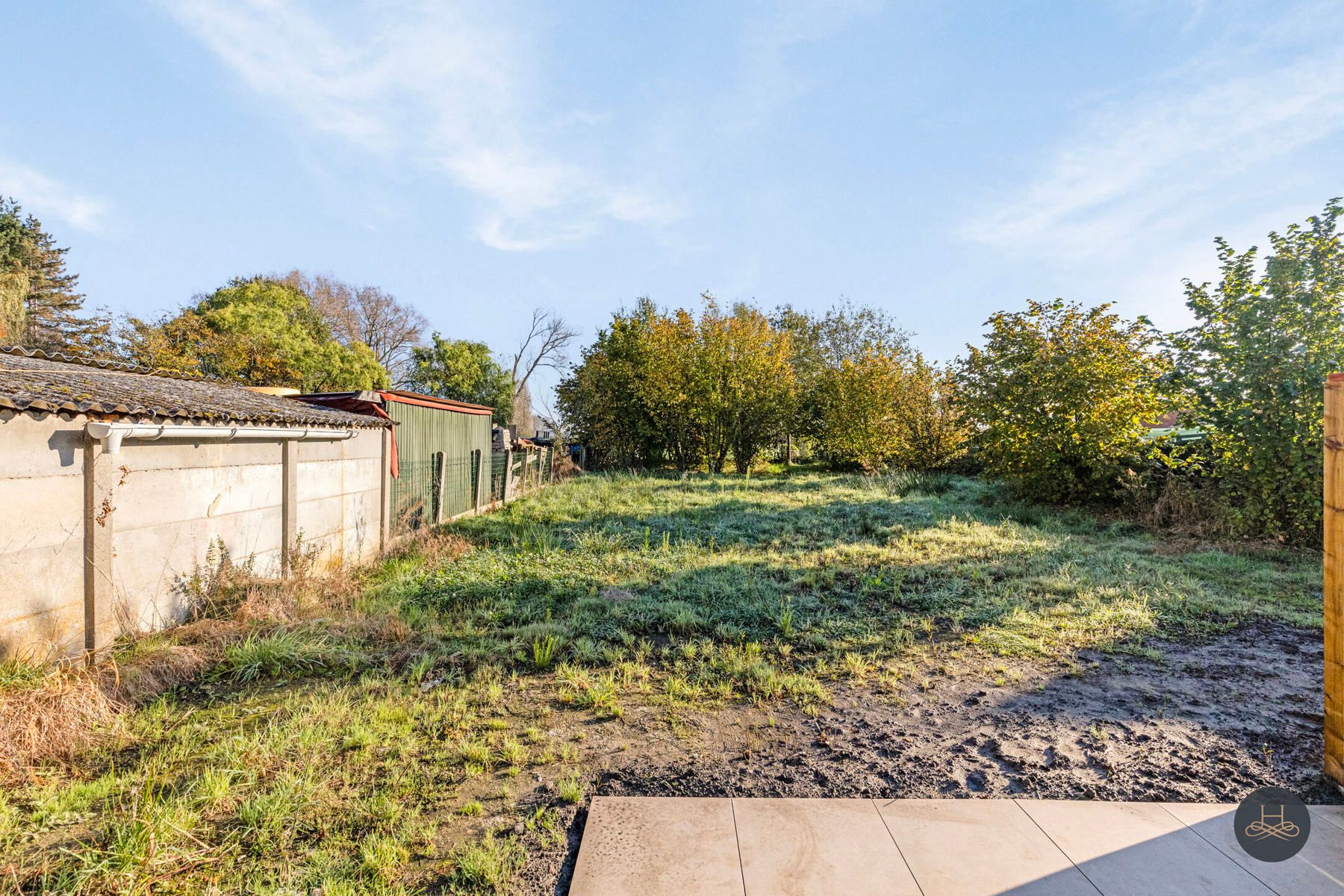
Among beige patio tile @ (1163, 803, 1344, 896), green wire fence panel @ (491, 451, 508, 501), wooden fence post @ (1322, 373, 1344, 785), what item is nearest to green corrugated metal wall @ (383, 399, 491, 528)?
green wire fence panel @ (491, 451, 508, 501)

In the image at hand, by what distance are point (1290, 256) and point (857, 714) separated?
9.71 metres

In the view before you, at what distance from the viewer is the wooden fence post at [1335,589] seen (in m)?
2.62

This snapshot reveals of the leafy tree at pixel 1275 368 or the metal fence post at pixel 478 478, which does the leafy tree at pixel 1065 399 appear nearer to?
the leafy tree at pixel 1275 368

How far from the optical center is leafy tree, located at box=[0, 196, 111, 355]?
1728cm

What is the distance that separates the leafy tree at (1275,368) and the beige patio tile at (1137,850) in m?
8.40

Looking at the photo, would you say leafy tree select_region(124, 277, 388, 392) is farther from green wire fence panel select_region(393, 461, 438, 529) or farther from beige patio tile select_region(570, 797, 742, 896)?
beige patio tile select_region(570, 797, 742, 896)

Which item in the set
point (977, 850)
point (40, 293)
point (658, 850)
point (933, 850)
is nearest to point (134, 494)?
point (658, 850)

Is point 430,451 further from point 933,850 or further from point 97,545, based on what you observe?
point 933,850

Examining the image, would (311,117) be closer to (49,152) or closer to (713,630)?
(49,152)

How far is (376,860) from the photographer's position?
2072 millimetres

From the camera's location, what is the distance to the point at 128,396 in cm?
456

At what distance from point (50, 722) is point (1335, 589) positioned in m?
6.42

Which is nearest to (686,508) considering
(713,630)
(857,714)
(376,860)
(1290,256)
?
(713,630)

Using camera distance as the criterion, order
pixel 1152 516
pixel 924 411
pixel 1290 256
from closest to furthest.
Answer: pixel 1290 256 → pixel 1152 516 → pixel 924 411
